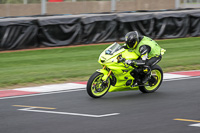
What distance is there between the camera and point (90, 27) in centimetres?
2055

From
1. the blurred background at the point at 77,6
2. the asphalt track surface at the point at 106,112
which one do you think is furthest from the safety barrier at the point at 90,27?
the asphalt track surface at the point at 106,112

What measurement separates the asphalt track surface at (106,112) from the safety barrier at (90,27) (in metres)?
8.31

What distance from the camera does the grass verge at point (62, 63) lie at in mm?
13391

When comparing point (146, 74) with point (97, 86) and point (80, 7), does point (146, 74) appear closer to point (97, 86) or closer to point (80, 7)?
point (97, 86)

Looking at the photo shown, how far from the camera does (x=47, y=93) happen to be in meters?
11.3

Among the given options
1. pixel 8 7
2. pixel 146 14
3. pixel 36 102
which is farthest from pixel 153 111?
pixel 8 7

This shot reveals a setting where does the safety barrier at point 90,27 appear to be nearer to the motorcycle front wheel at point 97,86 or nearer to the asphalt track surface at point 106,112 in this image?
the asphalt track surface at point 106,112

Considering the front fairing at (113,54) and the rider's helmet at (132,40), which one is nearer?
the front fairing at (113,54)

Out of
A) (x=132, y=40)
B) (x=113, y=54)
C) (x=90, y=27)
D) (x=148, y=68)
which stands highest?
(x=90, y=27)

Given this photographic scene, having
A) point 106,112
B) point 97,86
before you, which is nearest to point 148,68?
point 97,86

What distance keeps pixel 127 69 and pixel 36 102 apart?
238 centimetres

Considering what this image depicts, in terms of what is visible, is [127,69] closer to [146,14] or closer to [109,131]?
[109,131]

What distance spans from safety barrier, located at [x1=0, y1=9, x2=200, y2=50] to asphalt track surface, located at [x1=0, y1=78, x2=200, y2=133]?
27.3 feet

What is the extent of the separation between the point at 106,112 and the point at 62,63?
24.8 feet
